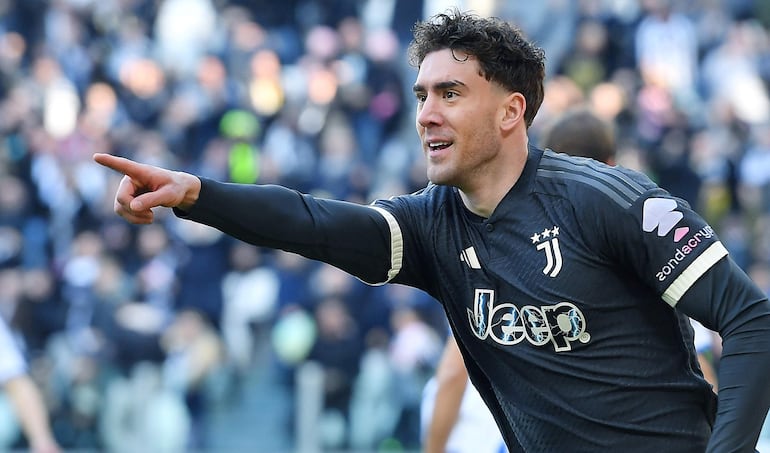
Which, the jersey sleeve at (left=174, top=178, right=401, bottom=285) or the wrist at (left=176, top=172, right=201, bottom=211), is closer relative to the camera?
the wrist at (left=176, top=172, right=201, bottom=211)

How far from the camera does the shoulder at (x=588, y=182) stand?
13.3 feet

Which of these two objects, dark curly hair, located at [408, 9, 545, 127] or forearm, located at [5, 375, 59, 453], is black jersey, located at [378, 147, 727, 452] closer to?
dark curly hair, located at [408, 9, 545, 127]

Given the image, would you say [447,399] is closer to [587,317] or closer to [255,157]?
[587,317]

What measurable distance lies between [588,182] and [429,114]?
543 millimetres

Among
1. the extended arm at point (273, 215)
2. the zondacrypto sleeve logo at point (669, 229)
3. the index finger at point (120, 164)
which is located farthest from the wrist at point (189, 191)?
the zondacrypto sleeve logo at point (669, 229)

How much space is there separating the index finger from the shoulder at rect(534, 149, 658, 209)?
1259mm

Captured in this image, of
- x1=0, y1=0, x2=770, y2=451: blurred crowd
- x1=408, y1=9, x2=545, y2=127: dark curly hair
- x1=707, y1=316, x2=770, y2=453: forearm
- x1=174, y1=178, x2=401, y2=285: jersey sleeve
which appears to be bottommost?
x1=0, y1=0, x2=770, y2=451: blurred crowd

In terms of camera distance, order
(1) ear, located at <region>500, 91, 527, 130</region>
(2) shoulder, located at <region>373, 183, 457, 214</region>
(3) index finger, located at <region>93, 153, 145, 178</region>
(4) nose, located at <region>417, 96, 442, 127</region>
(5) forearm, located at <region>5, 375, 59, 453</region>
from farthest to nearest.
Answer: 1. (5) forearm, located at <region>5, 375, 59, 453</region>
2. (2) shoulder, located at <region>373, 183, 457, 214</region>
3. (1) ear, located at <region>500, 91, 527, 130</region>
4. (4) nose, located at <region>417, 96, 442, 127</region>
5. (3) index finger, located at <region>93, 153, 145, 178</region>

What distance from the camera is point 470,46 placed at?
4336mm

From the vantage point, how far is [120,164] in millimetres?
3777

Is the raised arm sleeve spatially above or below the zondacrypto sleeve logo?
below

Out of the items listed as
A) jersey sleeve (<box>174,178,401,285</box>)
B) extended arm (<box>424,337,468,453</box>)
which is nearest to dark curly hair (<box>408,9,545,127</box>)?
jersey sleeve (<box>174,178,401,285</box>)

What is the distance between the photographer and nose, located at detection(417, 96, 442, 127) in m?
4.28

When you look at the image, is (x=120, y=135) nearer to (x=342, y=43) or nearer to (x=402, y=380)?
(x=342, y=43)
